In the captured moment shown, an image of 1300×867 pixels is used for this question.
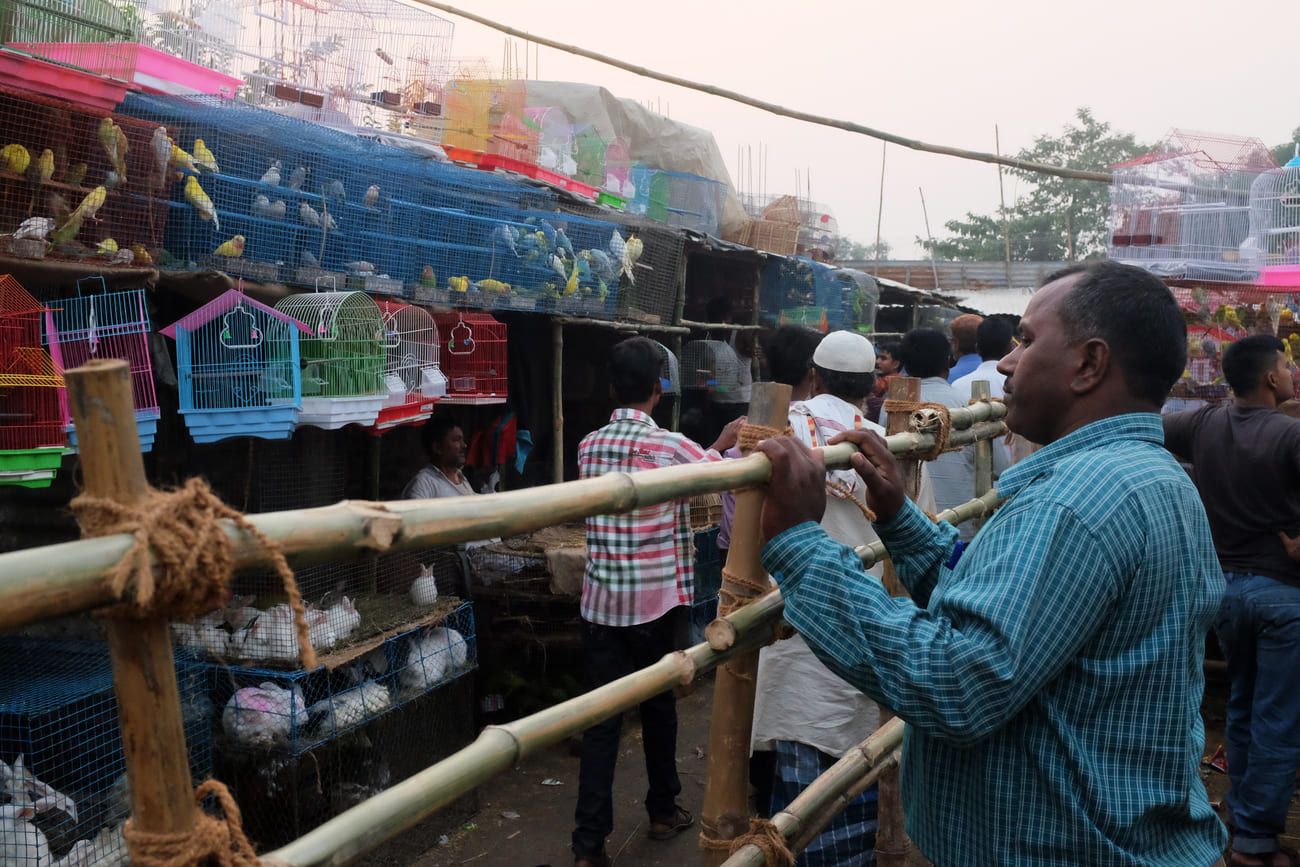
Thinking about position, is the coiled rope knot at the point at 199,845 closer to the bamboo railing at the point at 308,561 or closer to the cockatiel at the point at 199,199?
the bamboo railing at the point at 308,561

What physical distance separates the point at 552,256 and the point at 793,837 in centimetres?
554

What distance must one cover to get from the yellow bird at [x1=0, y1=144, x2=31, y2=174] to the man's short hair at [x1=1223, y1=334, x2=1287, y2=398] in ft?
17.0

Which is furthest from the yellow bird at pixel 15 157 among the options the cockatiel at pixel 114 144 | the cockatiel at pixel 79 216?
the cockatiel at pixel 114 144

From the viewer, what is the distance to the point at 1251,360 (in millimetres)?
4500

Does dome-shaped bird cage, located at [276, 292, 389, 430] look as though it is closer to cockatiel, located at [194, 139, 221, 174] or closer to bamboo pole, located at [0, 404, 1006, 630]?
cockatiel, located at [194, 139, 221, 174]

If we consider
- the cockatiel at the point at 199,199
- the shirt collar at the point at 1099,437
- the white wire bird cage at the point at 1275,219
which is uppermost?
the white wire bird cage at the point at 1275,219

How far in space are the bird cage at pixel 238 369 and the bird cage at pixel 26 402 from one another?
69 cm

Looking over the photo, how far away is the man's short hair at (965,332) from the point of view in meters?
6.76

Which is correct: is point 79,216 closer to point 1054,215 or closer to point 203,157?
point 203,157

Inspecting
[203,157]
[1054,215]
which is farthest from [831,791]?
[1054,215]

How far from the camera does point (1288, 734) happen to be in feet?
14.6

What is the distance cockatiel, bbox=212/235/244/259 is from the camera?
15.8 ft

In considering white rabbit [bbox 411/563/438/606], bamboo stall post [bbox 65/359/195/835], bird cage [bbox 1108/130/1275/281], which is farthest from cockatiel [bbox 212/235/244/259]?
bird cage [bbox 1108/130/1275/281]

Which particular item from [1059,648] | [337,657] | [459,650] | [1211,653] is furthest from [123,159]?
[1211,653]
